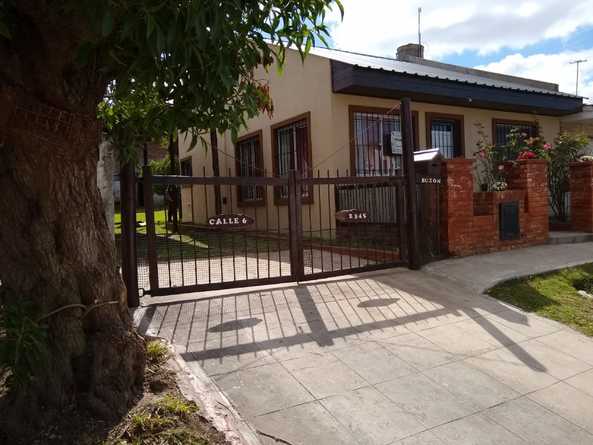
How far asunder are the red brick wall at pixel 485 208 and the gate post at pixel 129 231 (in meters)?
4.63

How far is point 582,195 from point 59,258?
33.3 feet

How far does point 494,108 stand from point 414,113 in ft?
8.75

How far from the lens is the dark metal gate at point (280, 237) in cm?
554

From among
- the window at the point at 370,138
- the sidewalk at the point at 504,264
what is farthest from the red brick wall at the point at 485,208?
the window at the point at 370,138

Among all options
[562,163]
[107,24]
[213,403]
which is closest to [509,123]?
[562,163]

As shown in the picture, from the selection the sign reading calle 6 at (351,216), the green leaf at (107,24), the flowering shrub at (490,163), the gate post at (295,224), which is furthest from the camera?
the flowering shrub at (490,163)

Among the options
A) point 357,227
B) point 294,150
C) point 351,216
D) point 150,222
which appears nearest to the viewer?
point 150,222

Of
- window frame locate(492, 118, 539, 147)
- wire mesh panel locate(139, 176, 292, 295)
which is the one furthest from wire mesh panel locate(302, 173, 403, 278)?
window frame locate(492, 118, 539, 147)

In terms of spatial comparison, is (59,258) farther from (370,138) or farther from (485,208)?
(370,138)

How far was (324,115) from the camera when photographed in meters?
9.95

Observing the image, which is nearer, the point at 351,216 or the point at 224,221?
the point at 224,221

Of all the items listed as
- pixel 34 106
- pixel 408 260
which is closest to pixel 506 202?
pixel 408 260

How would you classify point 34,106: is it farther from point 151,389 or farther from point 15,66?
point 151,389

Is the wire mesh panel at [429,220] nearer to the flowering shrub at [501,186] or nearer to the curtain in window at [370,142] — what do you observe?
the flowering shrub at [501,186]
